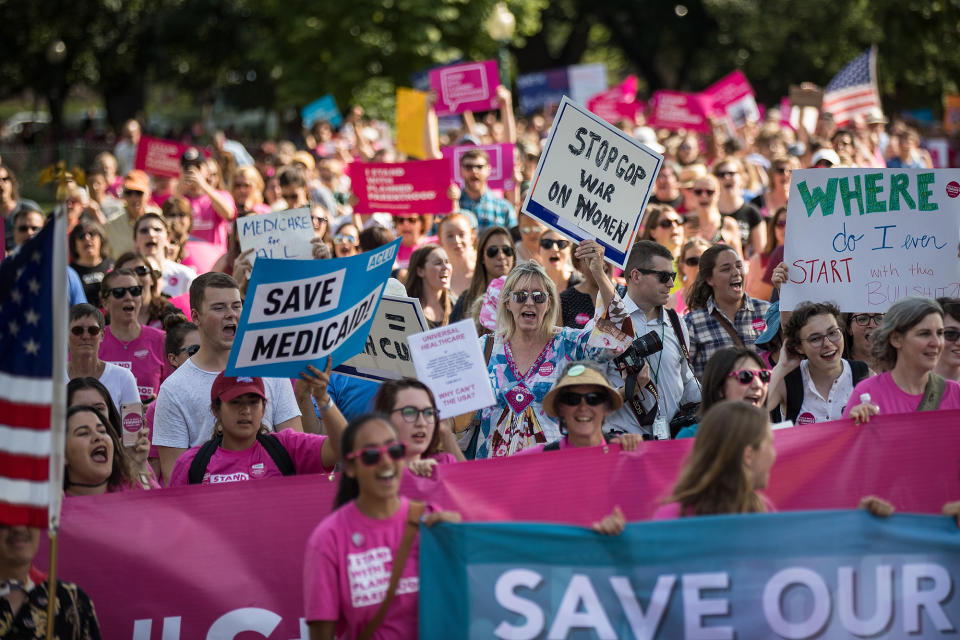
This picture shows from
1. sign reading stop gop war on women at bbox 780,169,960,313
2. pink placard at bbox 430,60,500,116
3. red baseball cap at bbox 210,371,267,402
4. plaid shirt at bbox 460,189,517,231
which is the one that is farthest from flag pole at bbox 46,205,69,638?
pink placard at bbox 430,60,500,116

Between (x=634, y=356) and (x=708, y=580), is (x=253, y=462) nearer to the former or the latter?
(x=634, y=356)

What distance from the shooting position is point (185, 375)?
6664 mm

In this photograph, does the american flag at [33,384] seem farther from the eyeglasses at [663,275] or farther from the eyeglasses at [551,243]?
the eyeglasses at [551,243]

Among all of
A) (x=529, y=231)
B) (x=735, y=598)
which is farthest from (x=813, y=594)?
(x=529, y=231)

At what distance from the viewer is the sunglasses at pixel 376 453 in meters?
4.75

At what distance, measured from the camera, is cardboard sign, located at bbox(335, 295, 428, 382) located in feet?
22.5

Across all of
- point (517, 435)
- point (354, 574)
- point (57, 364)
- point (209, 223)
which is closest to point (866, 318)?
point (517, 435)

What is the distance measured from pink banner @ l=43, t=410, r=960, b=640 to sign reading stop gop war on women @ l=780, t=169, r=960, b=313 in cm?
179

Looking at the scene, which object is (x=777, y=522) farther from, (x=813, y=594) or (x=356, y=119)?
(x=356, y=119)

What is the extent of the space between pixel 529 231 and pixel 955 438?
4839mm

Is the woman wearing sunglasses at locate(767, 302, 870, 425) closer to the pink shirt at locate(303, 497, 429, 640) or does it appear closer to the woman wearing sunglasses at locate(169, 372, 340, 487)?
the woman wearing sunglasses at locate(169, 372, 340, 487)

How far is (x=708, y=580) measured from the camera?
16.2ft

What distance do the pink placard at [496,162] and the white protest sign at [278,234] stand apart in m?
3.40

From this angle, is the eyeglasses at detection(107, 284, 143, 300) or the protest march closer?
the protest march
